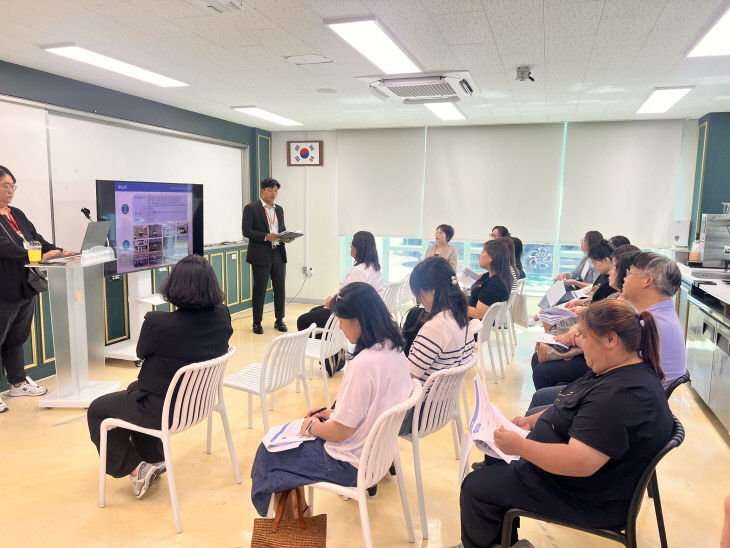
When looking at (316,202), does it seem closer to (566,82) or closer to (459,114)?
(459,114)

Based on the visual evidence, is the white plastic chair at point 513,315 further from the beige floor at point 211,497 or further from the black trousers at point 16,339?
the black trousers at point 16,339

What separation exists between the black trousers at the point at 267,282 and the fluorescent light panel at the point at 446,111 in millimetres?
2469

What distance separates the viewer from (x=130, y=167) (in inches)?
208

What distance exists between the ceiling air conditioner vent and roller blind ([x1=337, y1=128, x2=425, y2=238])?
8.47ft

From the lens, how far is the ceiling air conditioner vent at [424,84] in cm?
414

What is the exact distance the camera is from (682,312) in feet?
15.7

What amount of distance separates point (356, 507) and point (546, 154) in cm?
566

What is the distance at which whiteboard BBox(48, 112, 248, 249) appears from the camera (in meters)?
4.51

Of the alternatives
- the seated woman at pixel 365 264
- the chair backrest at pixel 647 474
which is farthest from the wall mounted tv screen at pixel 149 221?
the chair backrest at pixel 647 474

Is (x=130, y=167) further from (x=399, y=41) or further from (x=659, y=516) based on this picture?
(x=659, y=516)

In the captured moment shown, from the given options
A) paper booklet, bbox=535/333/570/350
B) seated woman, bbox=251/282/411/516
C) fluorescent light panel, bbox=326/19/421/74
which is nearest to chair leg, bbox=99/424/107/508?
seated woman, bbox=251/282/411/516

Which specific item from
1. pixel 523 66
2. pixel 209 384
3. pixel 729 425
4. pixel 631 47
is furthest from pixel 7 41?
pixel 729 425

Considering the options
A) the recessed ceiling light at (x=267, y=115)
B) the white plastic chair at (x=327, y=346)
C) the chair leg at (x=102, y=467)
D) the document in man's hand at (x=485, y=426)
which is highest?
the recessed ceiling light at (x=267, y=115)

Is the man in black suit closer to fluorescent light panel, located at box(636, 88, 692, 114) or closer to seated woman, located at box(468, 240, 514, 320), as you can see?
seated woman, located at box(468, 240, 514, 320)
